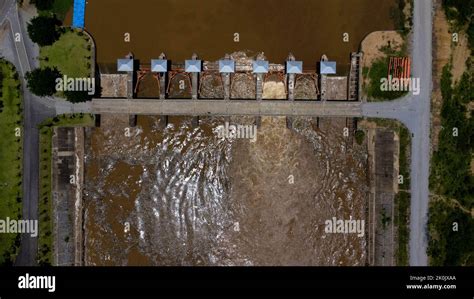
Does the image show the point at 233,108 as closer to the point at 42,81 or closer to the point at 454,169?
the point at 42,81

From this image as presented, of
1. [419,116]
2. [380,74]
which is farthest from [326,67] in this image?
[419,116]

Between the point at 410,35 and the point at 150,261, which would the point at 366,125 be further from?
the point at 150,261

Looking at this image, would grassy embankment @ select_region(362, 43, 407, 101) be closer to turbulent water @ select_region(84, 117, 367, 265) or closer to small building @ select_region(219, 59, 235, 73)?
turbulent water @ select_region(84, 117, 367, 265)

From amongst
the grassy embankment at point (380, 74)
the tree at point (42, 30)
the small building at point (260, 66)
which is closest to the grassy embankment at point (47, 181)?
the tree at point (42, 30)

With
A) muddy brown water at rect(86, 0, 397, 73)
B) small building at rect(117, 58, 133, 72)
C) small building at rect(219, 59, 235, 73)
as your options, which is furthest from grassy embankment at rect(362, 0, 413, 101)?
small building at rect(117, 58, 133, 72)

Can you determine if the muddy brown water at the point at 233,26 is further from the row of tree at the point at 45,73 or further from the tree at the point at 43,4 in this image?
the row of tree at the point at 45,73
